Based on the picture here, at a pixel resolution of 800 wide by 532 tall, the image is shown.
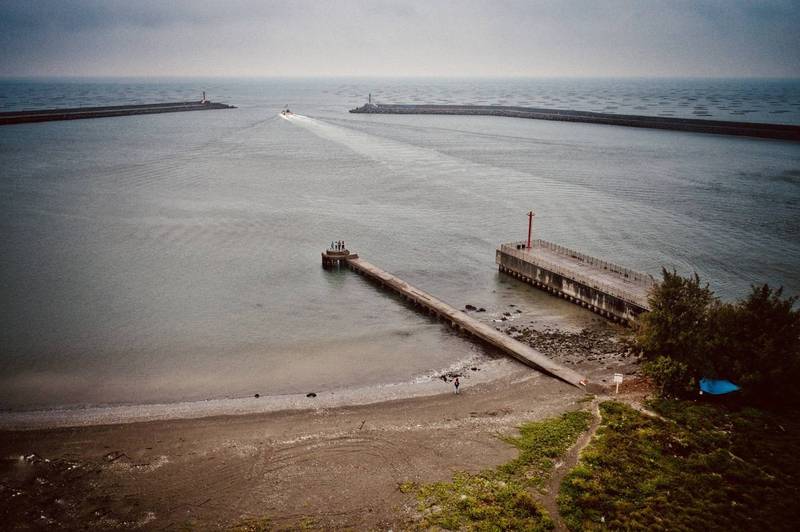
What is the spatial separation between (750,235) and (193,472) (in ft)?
177

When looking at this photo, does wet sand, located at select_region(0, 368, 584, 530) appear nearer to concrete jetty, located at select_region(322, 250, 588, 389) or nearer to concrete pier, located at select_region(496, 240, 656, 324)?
concrete jetty, located at select_region(322, 250, 588, 389)

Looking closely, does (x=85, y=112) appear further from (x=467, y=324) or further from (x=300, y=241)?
(x=467, y=324)

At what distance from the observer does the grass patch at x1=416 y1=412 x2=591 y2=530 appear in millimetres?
17969

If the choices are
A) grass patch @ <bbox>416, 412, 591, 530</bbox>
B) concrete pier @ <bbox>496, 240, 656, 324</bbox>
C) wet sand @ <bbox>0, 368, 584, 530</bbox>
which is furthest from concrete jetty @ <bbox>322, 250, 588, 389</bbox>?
concrete pier @ <bbox>496, 240, 656, 324</bbox>

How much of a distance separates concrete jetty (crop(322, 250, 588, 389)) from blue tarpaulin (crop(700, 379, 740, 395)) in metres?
5.06

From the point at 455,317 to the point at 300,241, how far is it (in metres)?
23.1

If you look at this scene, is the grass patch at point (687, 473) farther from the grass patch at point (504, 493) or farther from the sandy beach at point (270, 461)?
the sandy beach at point (270, 461)

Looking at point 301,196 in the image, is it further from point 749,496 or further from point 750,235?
point 749,496

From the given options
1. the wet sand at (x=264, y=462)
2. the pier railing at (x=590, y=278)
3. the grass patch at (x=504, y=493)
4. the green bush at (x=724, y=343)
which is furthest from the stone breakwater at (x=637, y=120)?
the grass patch at (x=504, y=493)

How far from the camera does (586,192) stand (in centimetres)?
7325

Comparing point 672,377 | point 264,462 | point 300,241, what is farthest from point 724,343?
point 300,241

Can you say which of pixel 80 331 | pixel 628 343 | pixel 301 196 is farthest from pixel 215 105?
pixel 628 343

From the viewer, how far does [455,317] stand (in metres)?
35.4

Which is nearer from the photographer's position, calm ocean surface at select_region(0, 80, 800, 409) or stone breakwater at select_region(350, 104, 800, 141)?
calm ocean surface at select_region(0, 80, 800, 409)
